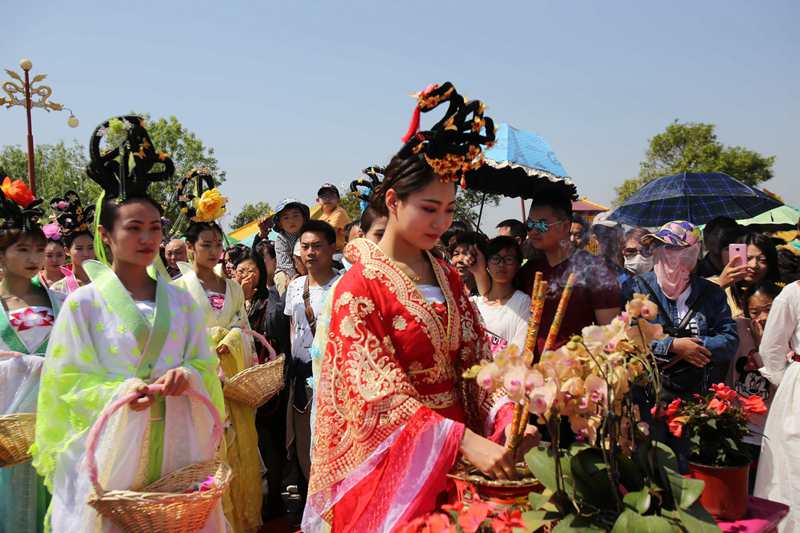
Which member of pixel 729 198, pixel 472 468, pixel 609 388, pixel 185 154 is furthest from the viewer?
pixel 185 154

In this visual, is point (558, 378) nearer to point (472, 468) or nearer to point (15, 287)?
point (472, 468)

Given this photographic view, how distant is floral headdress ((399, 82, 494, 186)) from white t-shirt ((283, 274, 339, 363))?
255cm

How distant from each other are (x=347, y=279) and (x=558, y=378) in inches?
34.0

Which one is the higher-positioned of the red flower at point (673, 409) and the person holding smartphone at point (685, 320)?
the person holding smartphone at point (685, 320)

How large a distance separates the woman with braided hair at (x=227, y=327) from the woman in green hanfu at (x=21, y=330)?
2.85 feet

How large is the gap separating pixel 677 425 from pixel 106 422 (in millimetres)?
2257

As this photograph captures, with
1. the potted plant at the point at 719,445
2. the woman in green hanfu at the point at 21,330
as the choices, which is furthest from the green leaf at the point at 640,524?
the woman in green hanfu at the point at 21,330

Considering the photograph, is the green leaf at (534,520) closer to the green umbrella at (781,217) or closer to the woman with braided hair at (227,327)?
the woman with braided hair at (227,327)

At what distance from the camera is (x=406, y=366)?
2111 mm

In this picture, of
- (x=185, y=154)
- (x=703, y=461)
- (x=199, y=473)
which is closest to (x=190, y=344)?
(x=199, y=473)

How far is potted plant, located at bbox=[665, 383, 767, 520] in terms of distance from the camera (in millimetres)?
2277

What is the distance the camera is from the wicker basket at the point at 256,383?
4.04m

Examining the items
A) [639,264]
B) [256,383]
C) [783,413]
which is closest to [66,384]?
[256,383]

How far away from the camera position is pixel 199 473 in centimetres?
283
